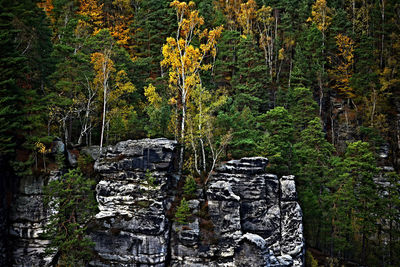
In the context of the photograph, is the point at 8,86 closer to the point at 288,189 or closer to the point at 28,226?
the point at 28,226

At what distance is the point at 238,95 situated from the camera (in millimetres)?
31891

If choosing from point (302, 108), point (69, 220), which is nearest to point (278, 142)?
point (302, 108)

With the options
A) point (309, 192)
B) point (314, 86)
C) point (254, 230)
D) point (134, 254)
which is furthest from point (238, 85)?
point (134, 254)

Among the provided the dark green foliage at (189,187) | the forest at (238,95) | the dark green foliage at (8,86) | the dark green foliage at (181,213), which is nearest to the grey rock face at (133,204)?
A: the dark green foliage at (181,213)

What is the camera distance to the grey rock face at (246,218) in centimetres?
2077

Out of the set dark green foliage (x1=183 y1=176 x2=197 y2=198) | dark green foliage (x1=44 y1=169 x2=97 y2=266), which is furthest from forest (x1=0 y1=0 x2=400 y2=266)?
dark green foliage (x1=44 y1=169 x2=97 y2=266)

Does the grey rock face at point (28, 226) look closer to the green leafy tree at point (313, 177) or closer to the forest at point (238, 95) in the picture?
the forest at point (238, 95)

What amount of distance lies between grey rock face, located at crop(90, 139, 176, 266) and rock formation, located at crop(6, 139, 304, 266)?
0.07 meters

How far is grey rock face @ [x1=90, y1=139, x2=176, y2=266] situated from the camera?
803 inches

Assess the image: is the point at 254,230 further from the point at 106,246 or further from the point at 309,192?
the point at 106,246

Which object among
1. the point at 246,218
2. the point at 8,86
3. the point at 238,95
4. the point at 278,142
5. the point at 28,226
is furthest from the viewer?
the point at 238,95

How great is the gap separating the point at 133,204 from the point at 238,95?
17.5 meters

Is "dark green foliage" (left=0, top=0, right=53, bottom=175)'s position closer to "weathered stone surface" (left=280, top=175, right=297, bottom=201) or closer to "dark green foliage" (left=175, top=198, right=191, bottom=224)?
"dark green foliage" (left=175, top=198, right=191, bottom=224)

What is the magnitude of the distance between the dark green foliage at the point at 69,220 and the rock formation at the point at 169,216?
1750 mm
